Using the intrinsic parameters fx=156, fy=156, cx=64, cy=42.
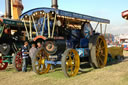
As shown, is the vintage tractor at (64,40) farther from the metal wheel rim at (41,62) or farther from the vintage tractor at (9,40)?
the vintage tractor at (9,40)

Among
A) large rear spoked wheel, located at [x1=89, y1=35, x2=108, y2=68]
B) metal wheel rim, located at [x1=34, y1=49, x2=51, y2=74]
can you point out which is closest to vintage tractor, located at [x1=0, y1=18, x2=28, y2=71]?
metal wheel rim, located at [x1=34, y1=49, x2=51, y2=74]

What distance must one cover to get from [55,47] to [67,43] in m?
0.80

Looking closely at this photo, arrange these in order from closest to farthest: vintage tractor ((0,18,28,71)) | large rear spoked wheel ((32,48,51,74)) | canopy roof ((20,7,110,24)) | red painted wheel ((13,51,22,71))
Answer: canopy roof ((20,7,110,24)) < large rear spoked wheel ((32,48,51,74)) < red painted wheel ((13,51,22,71)) < vintage tractor ((0,18,28,71))

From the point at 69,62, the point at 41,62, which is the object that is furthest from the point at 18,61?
the point at 69,62

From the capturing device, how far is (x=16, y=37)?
778cm

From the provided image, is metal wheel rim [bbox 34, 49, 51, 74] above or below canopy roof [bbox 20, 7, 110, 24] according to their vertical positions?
below

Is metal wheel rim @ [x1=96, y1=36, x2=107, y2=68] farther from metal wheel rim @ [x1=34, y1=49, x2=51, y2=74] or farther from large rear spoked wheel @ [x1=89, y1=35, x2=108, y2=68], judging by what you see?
metal wheel rim @ [x1=34, y1=49, x2=51, y2=74]

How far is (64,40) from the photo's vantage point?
243 inches

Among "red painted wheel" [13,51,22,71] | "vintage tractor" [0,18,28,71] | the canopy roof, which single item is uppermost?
the canopy roof

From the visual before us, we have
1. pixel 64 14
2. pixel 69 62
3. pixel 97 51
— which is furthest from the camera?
pixel 97 51

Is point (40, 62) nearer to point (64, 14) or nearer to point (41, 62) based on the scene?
point (41, 62)

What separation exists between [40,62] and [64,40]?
1267 mm

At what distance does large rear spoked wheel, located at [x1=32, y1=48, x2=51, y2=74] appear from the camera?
18.0ft

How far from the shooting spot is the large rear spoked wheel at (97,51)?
621 centimetres
